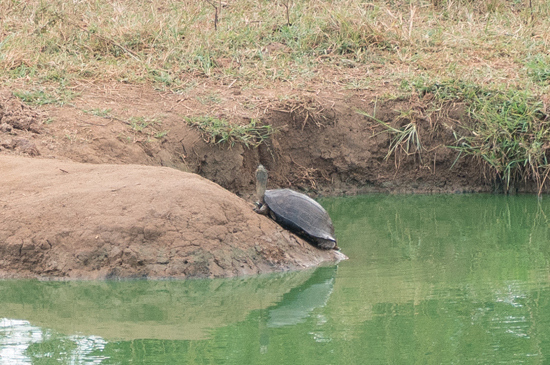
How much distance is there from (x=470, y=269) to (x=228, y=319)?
179cm

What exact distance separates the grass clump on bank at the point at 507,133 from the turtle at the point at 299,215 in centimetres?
271

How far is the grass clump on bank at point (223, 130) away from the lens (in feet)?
22.9

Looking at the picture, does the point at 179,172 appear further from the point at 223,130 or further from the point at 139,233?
the point at 223,130

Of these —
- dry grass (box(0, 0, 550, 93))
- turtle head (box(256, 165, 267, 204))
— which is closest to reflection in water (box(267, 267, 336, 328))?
turtle head (box(256, 165, 267, 204))

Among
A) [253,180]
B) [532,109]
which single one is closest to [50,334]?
[253,180]

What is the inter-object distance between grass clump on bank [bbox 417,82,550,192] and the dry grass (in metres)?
0.33

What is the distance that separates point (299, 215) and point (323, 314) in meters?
1.24

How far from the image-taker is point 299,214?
16.6ft

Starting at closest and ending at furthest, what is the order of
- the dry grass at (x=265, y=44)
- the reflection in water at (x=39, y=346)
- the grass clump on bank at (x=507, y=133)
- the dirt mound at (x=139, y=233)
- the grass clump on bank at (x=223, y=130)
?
the reflection in water at (x=39, y=346)
the dirt mound at (x=139, y=233)
the grass clump on bank at (x=223, y=130)
the grass clump on bank at (x=507, y=133)
the dry grass at (x=265, y=44)

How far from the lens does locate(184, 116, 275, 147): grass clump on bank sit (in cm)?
696

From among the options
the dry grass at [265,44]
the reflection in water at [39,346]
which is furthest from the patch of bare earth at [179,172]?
the reflection in water at [39,346]

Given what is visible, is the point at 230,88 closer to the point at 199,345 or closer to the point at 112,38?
the point at 112,38

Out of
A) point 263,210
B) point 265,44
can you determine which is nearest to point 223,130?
point 263,210

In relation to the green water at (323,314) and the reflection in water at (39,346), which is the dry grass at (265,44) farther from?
the reflection in water at (39,346)
